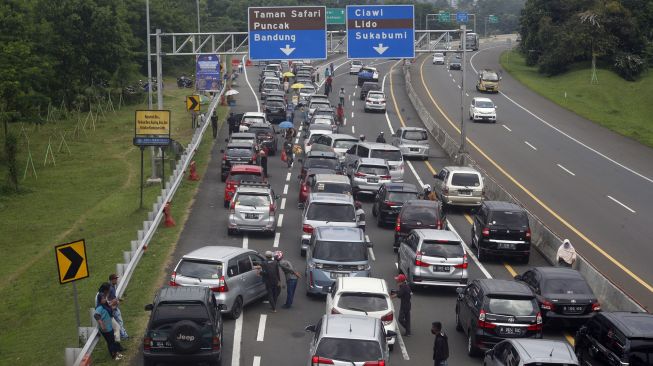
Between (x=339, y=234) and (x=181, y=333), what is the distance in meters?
8.32

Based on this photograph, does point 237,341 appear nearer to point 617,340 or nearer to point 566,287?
point 566,287

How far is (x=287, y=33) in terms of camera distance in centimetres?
4419

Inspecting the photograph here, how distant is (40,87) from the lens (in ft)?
202

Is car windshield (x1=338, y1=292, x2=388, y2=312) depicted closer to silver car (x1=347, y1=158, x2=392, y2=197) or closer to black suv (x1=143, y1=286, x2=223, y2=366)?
black suv (x1=143, y1=286, x2=223, y2=366)

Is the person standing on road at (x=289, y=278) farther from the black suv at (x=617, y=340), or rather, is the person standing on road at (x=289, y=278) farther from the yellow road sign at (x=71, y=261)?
the black suv at (x=617, y=340)

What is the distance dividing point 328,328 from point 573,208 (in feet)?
77.9

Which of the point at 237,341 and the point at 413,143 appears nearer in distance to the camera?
the point at 237,341

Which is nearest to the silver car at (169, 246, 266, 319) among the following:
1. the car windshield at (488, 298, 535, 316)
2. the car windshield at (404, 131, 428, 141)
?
the car windshield at (488, 298, 535, 316)

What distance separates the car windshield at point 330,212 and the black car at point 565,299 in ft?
28.1

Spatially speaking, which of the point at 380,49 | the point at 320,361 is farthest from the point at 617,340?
the point at 380,49

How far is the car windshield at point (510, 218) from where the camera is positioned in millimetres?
29391

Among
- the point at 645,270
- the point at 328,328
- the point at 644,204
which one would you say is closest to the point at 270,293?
the point at 328,328

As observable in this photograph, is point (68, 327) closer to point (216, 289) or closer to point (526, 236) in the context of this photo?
point (216, 289)

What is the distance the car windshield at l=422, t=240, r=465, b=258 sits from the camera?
995 inches
